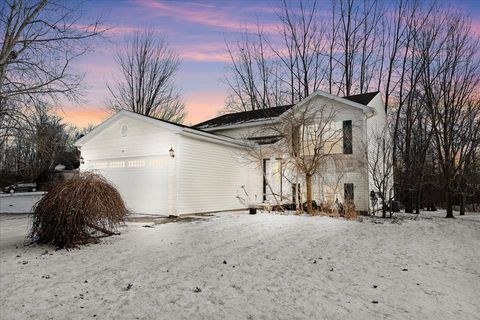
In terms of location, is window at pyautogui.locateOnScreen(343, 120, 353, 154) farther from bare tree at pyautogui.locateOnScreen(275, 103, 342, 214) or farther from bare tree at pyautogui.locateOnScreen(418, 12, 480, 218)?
bare tree at pyautogui.locateOnScreen(418, 12, 480, 218)

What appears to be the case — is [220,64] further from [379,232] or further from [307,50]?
[379,232]

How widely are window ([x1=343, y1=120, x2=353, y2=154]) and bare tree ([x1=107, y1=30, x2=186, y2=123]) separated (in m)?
18.2

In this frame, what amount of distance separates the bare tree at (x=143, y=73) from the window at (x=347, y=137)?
18188 mm

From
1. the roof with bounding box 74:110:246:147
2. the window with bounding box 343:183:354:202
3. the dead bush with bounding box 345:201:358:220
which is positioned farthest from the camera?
the window with bounding box 343:183:354:202

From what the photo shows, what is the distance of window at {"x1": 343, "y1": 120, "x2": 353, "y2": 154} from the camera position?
42.4 feet

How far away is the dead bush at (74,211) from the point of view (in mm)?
6414

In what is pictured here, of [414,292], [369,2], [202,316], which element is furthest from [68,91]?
[369,2]

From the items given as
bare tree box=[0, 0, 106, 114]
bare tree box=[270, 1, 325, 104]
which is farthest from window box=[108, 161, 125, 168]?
bare tree box=[270, 1, 325, 104]

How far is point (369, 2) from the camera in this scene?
68.7 feet

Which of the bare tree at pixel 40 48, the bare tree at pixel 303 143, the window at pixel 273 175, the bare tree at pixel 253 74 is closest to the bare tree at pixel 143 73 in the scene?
Result: the bare tree at pixel 253 74

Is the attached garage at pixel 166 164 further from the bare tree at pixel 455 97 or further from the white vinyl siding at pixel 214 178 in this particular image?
the bare tree at pixel 455 97

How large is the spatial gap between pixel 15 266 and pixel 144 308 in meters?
3.57

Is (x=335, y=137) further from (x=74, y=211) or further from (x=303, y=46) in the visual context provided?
(x=303, y=46)

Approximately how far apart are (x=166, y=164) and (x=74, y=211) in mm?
5136
